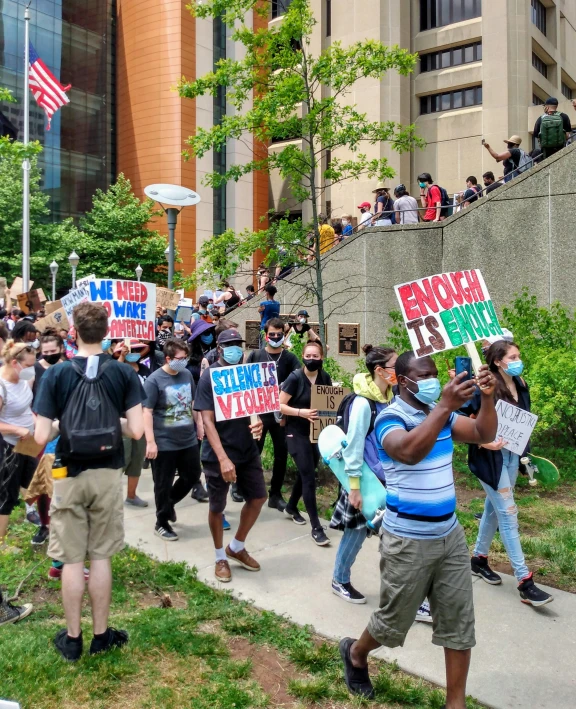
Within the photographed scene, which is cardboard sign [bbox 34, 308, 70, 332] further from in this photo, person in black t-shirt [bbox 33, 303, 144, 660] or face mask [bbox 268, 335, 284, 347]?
person in black t-shirt [bbox 33, 303, 144, 660]

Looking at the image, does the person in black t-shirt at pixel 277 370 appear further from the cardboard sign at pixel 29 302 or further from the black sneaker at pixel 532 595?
the cardboard sign at pixel 29 302

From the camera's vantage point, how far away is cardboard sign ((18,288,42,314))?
14648mm

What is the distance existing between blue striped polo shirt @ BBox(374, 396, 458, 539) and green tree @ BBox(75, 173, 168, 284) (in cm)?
3694

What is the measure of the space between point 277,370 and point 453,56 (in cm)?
3601

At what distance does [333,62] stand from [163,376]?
6.22 m

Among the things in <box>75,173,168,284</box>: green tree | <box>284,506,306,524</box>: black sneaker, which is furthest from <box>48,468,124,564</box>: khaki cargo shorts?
<box>75,173,168,284</box>: green tree

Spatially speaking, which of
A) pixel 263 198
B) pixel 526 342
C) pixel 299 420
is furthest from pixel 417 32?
pixel 299 420

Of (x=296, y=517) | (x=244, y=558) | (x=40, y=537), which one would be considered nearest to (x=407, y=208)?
(x=296, y=517)

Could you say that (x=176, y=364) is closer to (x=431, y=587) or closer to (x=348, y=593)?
(x=348, y=593)

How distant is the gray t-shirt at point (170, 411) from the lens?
6.27m

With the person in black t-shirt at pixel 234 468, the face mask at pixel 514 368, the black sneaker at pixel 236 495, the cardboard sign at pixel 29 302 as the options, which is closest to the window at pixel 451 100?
the cardboard sign at pixel 29 302

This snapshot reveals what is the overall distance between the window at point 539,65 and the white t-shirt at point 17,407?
133 feet

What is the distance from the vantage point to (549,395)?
7.62 metres

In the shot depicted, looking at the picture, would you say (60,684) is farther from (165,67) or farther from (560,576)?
(165,67)
